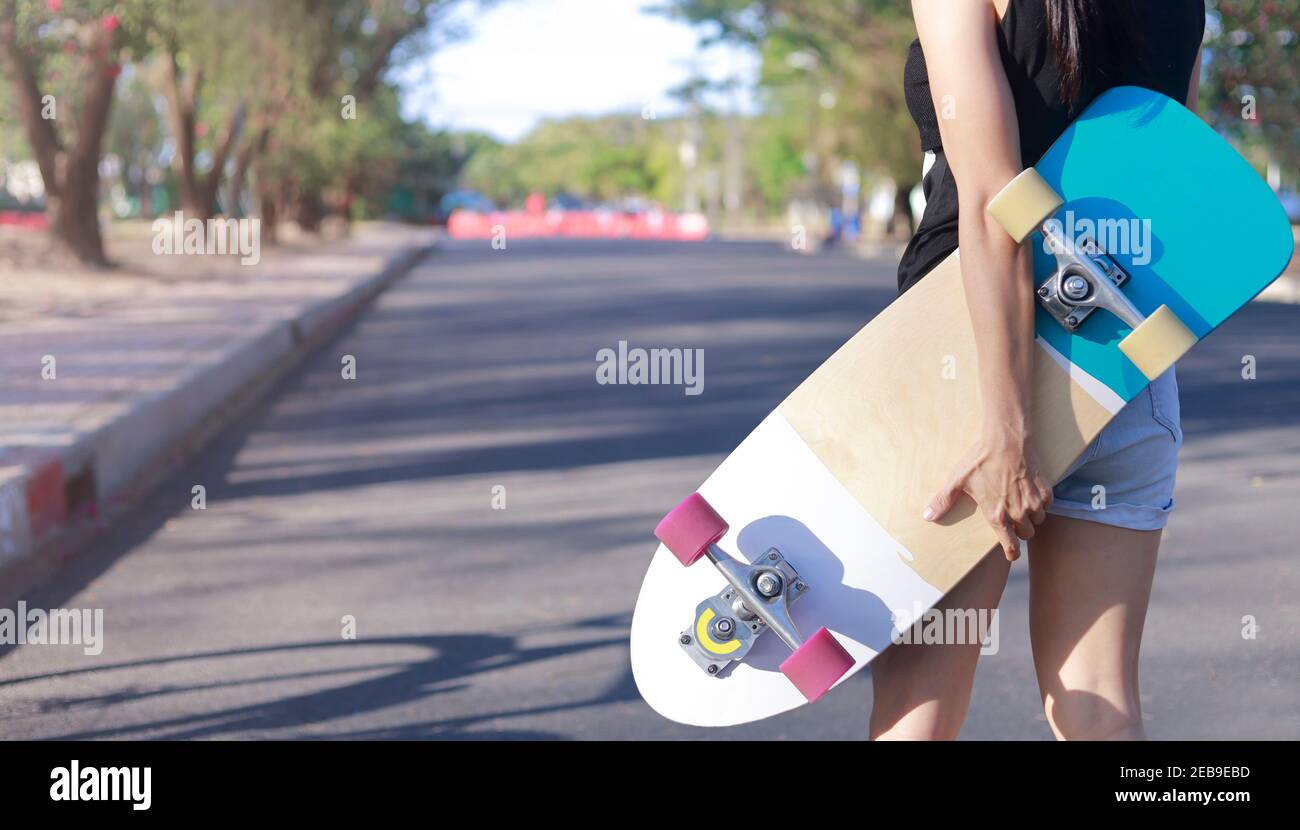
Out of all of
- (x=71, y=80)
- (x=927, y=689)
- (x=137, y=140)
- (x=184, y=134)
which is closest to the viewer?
(x=927, y=689)

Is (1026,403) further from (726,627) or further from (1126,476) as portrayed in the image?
(726,627)

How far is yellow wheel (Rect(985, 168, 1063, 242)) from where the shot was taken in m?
1.98

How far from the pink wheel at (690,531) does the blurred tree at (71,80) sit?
16342 mm

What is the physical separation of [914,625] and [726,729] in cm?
211

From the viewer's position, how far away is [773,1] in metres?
35.1

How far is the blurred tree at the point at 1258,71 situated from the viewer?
59.0 ft

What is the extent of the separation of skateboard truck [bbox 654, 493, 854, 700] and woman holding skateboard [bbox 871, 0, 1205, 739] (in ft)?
0.68

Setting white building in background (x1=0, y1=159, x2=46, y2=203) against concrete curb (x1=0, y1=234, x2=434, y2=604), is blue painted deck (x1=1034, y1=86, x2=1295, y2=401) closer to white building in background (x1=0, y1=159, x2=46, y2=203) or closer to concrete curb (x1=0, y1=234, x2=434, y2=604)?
concrete curb (x1=0, y1=234, x2=434, y2=604)

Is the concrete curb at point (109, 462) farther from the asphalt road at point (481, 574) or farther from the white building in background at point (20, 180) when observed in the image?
the white building in background at point (20, 180)

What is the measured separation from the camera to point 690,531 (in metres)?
2.11

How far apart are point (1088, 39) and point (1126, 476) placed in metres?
0.58

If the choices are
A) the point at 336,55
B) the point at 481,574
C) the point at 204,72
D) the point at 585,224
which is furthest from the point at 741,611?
the point at 585,224

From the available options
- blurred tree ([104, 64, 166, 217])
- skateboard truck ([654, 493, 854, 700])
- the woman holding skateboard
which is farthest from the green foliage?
skateboard truck ([654, 493, 854, 700])

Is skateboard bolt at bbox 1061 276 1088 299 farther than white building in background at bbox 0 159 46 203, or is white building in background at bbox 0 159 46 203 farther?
white building in background at bbox 0 159 46 203
